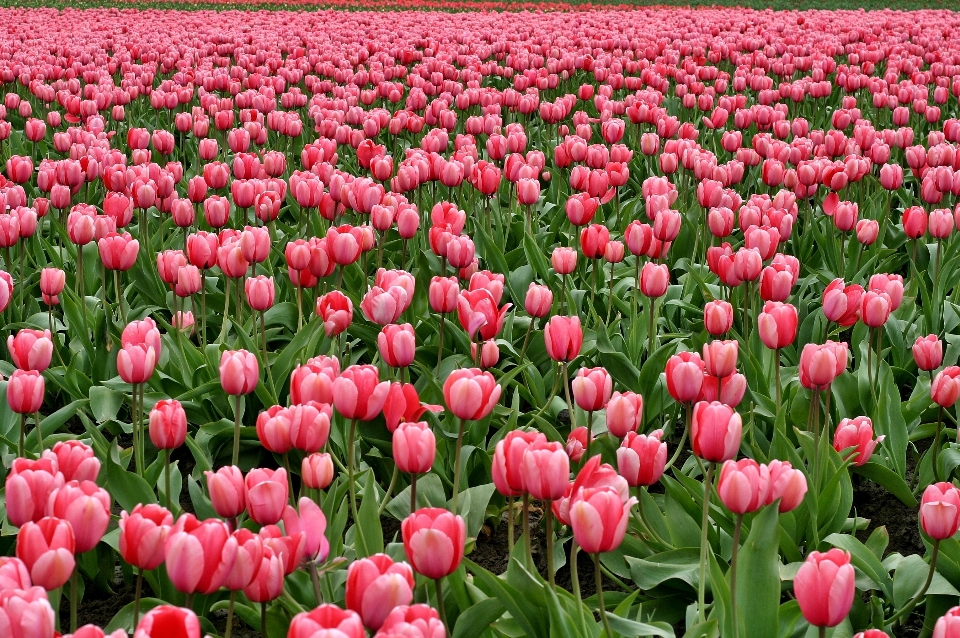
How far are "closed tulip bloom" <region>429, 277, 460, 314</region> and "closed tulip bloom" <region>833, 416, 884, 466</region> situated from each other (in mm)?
1131

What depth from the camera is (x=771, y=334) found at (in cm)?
266

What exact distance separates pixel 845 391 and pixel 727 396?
1024 millimetres

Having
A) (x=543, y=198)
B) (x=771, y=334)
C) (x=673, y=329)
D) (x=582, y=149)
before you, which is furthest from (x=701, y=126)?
(x=771, y=334)

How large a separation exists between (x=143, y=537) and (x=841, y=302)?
2044 mm

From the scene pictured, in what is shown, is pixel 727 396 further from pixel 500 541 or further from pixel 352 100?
→ pixel 352 100

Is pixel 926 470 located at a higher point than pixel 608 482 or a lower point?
lower

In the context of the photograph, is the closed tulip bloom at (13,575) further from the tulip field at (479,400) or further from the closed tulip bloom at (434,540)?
the closed tulip bloom at (434,540)

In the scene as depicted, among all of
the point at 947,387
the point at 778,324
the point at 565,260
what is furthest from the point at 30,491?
the point at 565,260

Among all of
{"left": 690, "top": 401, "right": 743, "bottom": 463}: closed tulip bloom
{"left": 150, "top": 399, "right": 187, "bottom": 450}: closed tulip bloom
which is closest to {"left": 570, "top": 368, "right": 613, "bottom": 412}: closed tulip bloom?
{"left": 690, "top": 401, "right": 743, "bottom": 463}: closed tulip bloom

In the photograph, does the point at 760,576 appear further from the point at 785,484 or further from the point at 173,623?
the point at 173,623

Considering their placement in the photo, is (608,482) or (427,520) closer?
(427,520)

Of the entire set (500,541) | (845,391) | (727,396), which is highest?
(727,396)

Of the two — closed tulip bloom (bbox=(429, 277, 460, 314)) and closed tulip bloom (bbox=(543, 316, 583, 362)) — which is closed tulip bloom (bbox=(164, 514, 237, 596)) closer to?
closed tulip bloom (bbox=(543, 316, 583, 362))

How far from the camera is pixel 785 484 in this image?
1.88 m
